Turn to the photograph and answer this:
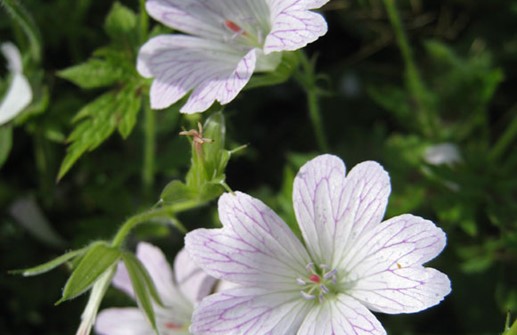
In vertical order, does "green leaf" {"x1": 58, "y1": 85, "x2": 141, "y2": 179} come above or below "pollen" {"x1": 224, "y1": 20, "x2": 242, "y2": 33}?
below

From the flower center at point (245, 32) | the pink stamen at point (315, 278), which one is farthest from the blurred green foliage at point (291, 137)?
the pink stamen at point (315, 278)

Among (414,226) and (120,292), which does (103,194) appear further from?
(414,226)

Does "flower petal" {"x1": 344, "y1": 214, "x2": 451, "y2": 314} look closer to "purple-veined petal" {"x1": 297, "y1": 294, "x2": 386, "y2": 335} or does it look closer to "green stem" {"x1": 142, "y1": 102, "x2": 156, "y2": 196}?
"purple-veined petal" {"x1": 297, "y1": 294, "x2": 386, "y2": 335}

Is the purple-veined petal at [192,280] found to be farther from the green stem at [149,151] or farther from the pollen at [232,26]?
the pollen at [232,26]

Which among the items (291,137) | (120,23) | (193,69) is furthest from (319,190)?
(291,137)

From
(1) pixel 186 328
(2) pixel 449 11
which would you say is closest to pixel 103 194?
(1) pixel 186 328

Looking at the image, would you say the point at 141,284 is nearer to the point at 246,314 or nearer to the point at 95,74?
the point at 246,314

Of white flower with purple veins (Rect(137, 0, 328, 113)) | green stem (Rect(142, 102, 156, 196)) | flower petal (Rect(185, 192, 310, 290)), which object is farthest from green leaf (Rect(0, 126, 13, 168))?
flower petal (Rect(185, 192, 310, 290))
